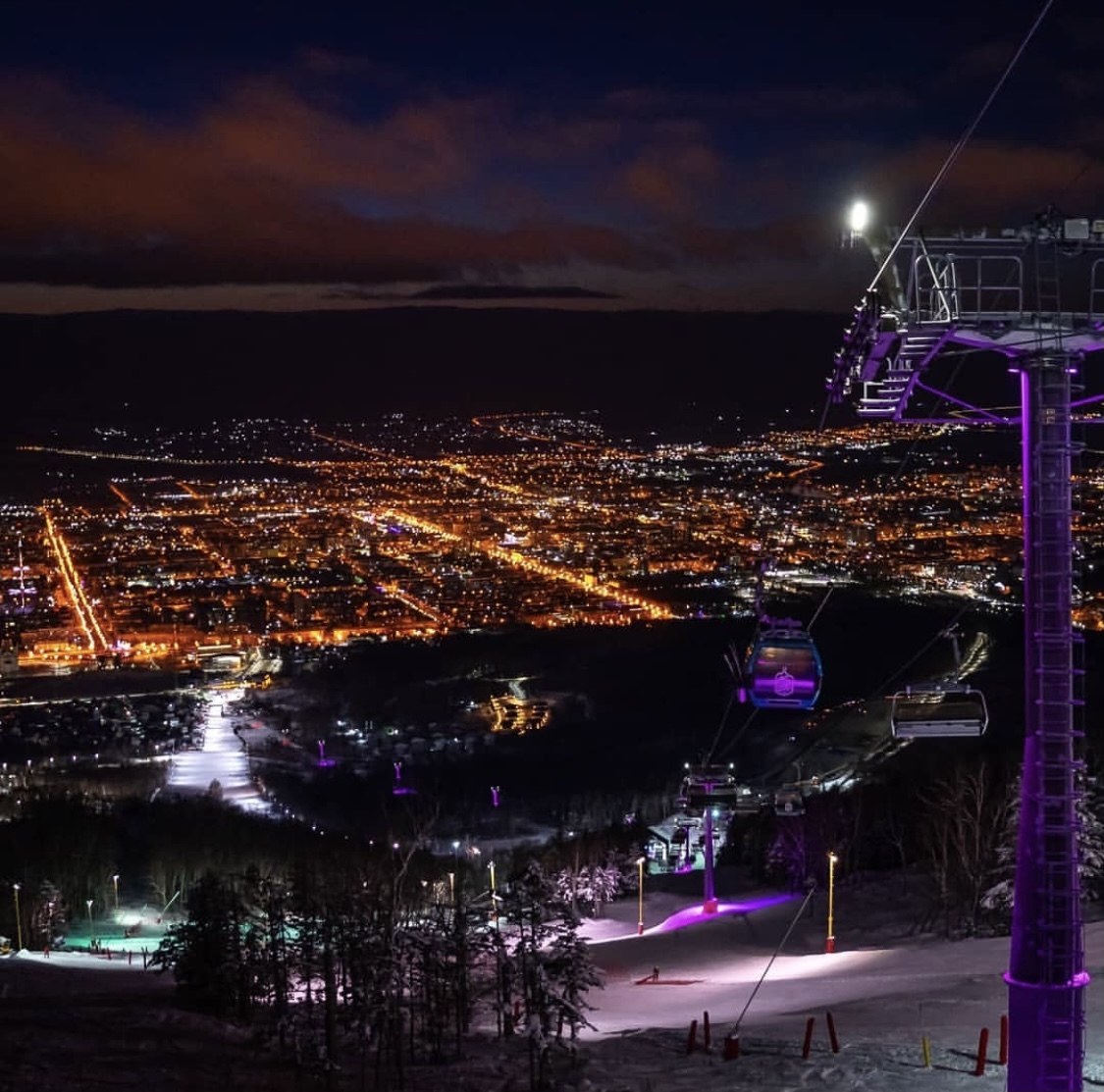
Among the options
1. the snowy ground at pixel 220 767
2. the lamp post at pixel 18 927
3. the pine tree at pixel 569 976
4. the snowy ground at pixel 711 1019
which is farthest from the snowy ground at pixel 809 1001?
the snowy ground at pixel 220 767

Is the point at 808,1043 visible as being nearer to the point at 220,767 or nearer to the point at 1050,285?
the point at 1050,285

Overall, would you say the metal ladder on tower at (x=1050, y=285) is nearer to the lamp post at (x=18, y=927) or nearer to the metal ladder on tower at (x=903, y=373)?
the metal ladder on tower at (x=903, y=373)

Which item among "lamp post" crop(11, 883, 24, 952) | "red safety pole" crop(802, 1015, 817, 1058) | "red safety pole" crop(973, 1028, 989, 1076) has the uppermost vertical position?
"red safety pole" crop(973, 1028, 989, 1076)

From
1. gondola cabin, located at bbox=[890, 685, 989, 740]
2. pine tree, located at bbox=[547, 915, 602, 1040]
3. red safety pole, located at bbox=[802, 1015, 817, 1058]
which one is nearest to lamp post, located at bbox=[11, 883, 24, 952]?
pine tree, located at bbox=[547, 915, 602, 1040]

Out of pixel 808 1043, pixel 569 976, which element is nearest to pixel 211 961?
pixel 569 976

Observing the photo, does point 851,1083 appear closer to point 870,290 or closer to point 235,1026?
point 870,290

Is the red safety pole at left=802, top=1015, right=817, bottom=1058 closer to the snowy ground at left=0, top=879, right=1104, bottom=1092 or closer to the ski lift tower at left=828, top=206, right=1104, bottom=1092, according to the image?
the snowy ground at left=0, top=879, right=1104, bottom=1092
